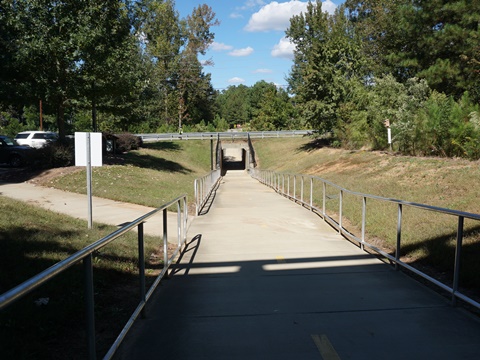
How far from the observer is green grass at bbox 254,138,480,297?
6.20 meters

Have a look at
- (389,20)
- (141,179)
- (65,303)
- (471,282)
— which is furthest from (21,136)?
(389,20)

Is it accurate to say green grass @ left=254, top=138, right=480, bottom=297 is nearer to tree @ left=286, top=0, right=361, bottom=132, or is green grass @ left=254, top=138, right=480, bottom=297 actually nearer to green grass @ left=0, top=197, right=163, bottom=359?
green grass @ left=0, top=197, right=163, bottom=359

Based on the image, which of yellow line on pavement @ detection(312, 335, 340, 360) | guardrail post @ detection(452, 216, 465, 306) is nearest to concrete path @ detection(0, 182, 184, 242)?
yellow line on pavement @ detection(312, 335, 340, 360)

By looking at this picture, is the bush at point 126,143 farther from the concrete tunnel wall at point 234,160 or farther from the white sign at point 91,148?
the white sign at point 91,148

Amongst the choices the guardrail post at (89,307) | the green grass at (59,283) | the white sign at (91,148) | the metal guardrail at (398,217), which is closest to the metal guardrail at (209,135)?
the metal guardrail at (398,217)

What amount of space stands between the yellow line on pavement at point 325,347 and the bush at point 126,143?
29530 mm

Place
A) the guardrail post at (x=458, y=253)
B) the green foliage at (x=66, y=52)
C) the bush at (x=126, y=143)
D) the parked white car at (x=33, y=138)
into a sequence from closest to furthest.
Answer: the guardrail post at (x=458, y=253), the green foliage at (x=66, y=52), the parked white car at (x=33, y=138), the bush at (x=126, y=143)

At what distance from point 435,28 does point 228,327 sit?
31111mm

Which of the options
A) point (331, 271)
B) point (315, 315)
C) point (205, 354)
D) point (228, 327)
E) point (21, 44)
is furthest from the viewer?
point (21, 44)

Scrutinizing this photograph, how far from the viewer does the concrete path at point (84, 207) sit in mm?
9914

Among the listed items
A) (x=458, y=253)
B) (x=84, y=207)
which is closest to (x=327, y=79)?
(x=84, y=207)

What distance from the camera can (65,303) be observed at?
4227 mm

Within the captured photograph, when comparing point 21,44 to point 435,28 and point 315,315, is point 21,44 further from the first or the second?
point 435,28

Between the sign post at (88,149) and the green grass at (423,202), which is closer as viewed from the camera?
the green grass at (423,202)
